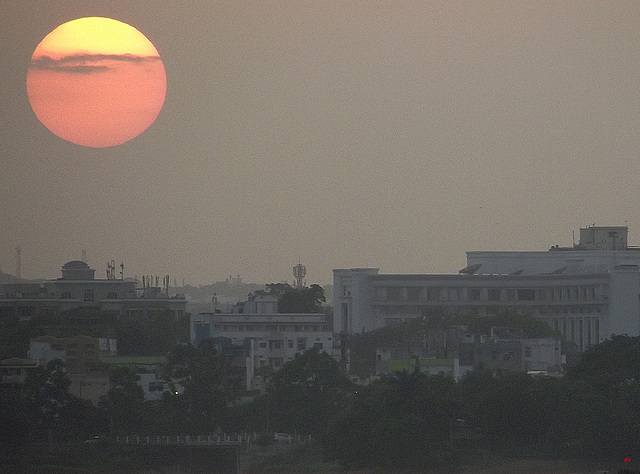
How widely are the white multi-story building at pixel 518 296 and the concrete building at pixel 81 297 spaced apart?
9.97m

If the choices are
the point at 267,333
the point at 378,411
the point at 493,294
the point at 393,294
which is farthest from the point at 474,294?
the point at 378,411

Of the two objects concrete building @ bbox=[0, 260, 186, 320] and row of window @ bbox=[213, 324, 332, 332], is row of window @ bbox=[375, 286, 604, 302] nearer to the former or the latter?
concrete building @ bbox=[0, 260, 186, 320]

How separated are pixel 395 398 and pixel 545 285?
59.4 metres

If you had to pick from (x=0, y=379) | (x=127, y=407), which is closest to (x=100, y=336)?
(x=0, y=379)

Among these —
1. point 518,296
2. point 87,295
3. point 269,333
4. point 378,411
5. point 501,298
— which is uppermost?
point 87,295

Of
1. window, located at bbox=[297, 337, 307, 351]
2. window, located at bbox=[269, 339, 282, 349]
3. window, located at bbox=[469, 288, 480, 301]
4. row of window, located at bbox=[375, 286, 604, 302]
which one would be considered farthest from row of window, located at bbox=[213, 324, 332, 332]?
window, located at bbox=[469, 288, 480, 301]

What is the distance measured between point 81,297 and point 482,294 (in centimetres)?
2343

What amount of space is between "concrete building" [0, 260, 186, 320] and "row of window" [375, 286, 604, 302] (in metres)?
12.0

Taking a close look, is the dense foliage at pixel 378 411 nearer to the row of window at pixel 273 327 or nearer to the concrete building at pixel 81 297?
the row of window at pixel 273 327

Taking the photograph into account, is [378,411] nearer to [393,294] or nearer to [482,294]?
[393,294]

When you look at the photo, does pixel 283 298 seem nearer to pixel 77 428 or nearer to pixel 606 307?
pixel 606 307

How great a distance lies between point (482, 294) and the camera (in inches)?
A: 5103

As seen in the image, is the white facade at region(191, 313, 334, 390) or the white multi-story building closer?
the white facade at region(191, 313, 334, 390)

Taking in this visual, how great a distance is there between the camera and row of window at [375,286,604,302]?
420ft
